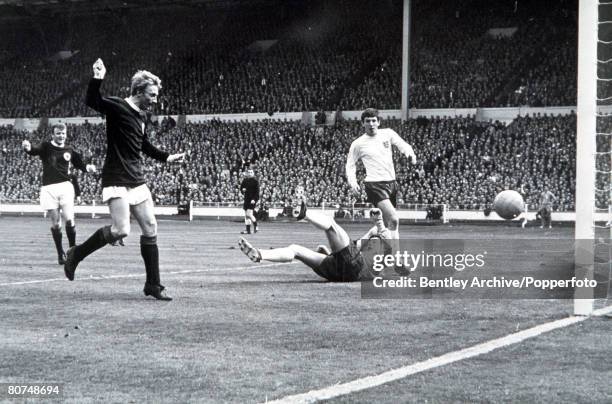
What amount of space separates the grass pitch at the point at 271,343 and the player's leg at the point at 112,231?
0.46 meters

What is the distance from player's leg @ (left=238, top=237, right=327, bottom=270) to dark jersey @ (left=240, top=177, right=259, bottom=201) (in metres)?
17.4

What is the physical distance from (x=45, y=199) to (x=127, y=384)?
Result: 9807 millimetres

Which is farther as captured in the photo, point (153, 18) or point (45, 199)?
point (153, 18)

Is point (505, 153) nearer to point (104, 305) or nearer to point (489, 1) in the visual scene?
point (489, 1)

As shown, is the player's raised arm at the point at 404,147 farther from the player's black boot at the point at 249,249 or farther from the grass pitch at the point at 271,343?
the player's black boot at the point at 249,249

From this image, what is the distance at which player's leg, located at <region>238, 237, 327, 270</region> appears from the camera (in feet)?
31.3

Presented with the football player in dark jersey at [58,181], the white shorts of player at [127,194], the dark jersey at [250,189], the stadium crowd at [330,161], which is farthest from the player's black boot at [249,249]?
the stadium crowd at [330,161]

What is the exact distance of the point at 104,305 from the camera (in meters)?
8.54

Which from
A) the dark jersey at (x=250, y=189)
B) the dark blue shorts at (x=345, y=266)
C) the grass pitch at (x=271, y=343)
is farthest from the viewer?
the dark jersey at (x=250, y=189)

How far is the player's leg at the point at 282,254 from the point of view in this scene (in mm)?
9547

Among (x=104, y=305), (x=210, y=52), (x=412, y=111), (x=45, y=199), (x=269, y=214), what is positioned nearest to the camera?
(x=104, y=305)

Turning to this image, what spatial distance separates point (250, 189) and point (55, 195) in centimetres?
1384

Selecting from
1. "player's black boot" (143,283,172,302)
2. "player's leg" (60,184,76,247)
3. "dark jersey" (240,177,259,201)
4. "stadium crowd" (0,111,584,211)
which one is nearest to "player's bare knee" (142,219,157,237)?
"player's black boot" (143,283,172,302)

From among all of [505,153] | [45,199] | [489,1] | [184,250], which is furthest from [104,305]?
[489,1]
